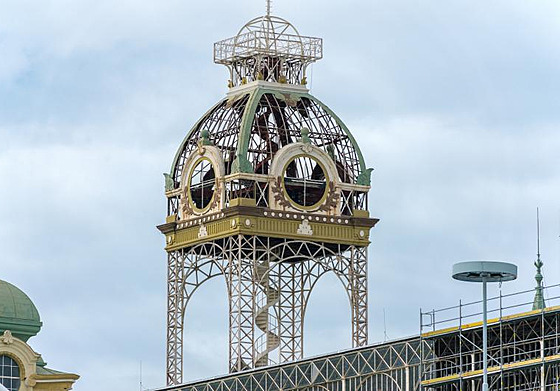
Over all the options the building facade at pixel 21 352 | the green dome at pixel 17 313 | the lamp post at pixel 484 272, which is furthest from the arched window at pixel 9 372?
the lamp post at pixel 484 272

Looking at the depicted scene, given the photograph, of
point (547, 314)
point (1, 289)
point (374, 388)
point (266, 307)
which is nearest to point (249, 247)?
point (266, 307)

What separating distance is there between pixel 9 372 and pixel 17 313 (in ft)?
→ 13.7

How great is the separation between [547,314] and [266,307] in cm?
4304

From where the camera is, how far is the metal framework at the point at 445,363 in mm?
159750

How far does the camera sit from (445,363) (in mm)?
166625

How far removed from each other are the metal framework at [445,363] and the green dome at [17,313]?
21263 mm

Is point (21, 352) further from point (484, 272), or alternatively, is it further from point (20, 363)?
point (484, 272)

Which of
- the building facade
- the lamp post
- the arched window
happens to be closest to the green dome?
the building facade

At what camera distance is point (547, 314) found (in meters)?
159

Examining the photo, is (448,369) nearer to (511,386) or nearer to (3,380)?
(511,386)

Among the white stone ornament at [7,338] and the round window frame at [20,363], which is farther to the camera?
the round window frame at [20,363]

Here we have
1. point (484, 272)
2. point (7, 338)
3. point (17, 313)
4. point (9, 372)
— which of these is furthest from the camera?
point (17, 313)

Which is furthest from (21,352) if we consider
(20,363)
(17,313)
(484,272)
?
(484,272)

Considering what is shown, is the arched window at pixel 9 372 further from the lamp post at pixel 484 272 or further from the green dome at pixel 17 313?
the lamp post at pixel 484 272
